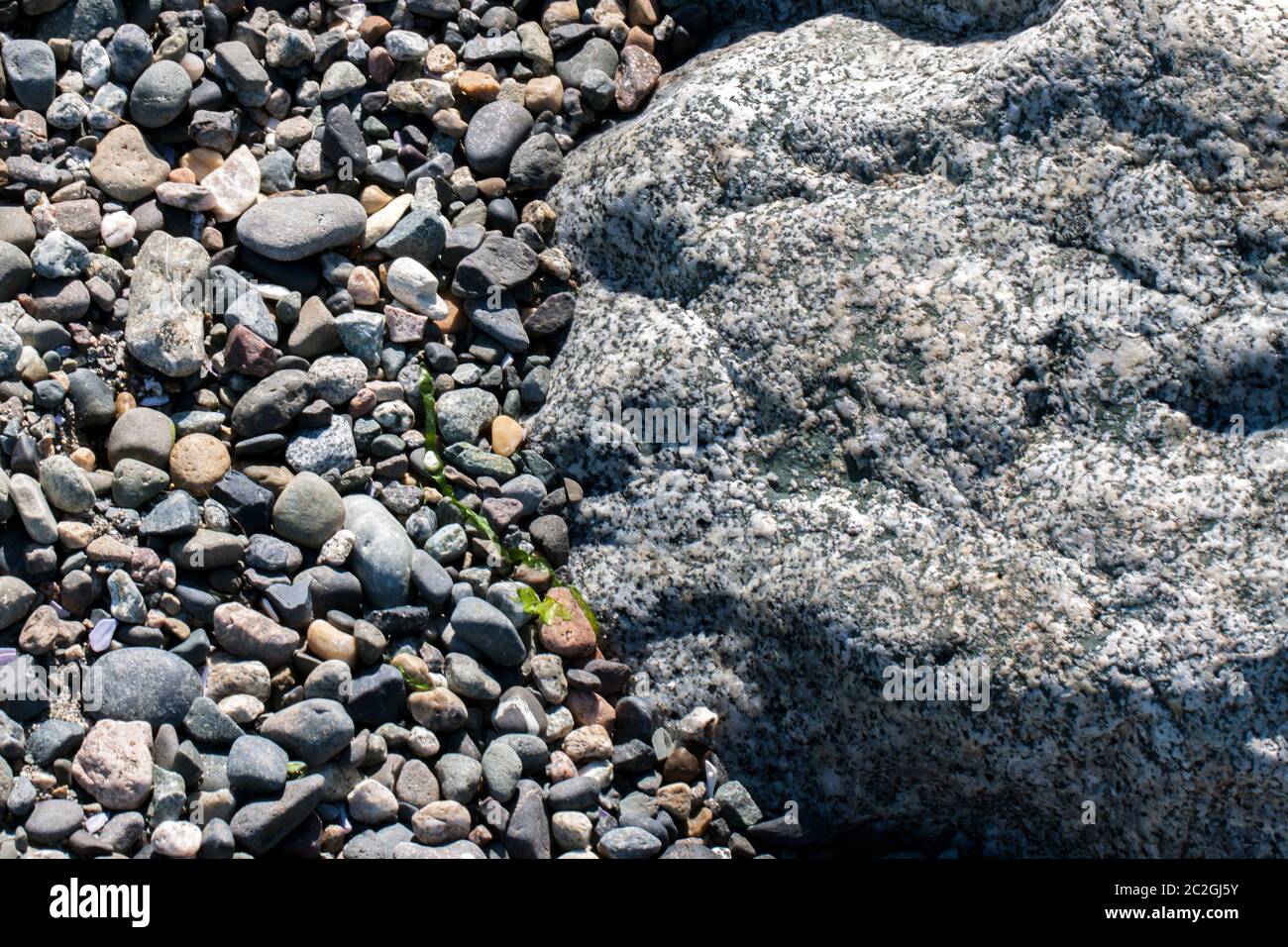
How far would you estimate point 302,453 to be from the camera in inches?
169

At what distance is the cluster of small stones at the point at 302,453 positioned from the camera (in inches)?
149

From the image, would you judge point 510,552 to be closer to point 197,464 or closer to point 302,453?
point 302,453

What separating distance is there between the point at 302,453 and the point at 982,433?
221cm

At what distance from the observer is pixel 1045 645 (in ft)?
12.3

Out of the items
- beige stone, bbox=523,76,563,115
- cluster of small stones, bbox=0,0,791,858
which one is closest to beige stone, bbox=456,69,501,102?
cluster of small stones, bbox=0,0,791,858

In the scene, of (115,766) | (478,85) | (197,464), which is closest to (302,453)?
(197,464)

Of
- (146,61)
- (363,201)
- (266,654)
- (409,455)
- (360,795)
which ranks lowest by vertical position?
(360,795)

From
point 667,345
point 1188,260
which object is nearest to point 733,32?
point 667,345

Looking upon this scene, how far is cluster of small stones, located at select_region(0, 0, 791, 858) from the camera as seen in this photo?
12.4ft

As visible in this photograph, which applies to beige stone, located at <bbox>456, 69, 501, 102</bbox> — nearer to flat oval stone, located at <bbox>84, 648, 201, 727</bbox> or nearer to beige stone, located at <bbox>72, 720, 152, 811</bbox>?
flat oval stone, located at <bbox>84, 648, 201, 727</bbox>

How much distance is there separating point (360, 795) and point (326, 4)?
10.0 ft

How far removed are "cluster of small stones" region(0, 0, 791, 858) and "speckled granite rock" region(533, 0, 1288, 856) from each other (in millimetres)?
321

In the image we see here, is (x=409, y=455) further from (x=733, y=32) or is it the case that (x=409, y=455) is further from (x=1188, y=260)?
(x=1188, y=260)

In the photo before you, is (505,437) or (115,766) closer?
(115,766)
